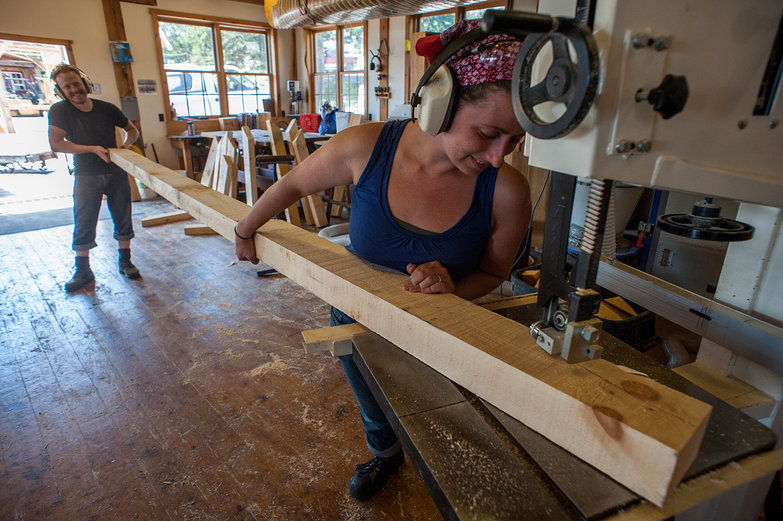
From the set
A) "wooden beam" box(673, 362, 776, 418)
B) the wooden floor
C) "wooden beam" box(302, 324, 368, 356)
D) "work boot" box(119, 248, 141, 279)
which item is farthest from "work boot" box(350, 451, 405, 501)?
"work boot" box(119, 248, 141, 279)

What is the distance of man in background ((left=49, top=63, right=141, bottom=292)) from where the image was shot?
134 inches

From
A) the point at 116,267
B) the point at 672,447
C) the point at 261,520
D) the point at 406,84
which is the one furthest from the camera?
the point at 406,84

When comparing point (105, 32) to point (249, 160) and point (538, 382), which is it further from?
point (538, 382)

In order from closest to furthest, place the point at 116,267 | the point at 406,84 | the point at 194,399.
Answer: the point at 194,399, the point at 116,267, the point at 406,84

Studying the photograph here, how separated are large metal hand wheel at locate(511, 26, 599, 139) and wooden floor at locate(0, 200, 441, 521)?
1.60 metres

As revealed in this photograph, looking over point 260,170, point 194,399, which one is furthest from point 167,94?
point 194,399

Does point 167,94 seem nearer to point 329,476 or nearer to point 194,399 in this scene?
point 194,399

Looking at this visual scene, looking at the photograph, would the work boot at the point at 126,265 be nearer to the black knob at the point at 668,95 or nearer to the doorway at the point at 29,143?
the doorway at the point at 29,143

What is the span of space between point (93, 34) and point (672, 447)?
922cm

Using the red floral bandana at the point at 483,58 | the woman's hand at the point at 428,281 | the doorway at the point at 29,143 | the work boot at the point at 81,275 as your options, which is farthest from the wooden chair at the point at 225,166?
the red floral bandana at the point at 483,58

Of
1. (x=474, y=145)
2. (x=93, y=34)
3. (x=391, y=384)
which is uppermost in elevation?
(x=93, y=34)

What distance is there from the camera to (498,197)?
1.27 meters

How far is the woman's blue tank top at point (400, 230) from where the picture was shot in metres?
1.28

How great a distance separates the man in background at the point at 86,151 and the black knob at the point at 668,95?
13.0 feet
